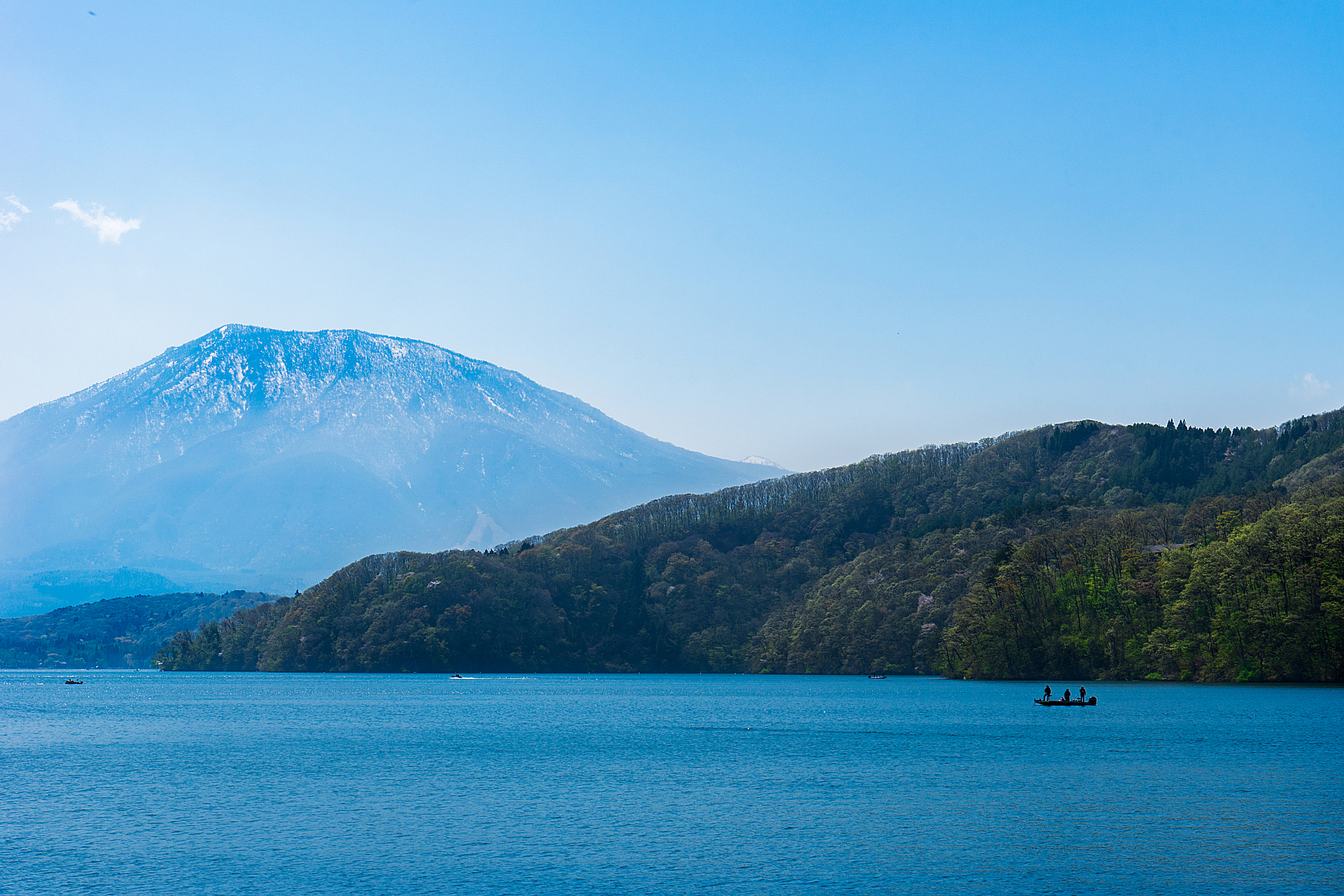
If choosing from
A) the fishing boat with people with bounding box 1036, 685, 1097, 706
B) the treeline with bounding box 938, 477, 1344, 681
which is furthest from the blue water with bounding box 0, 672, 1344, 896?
the treeline with bounding box 938, 477, 1344, 681

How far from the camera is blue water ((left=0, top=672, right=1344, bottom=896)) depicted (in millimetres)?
34812

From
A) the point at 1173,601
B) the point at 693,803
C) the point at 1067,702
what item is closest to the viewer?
the point at 693,803

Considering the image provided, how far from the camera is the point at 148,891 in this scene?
32.7m

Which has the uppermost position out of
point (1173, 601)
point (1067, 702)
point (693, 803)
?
point (1173, 601)

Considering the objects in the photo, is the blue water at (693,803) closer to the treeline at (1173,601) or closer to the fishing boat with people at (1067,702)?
the fishing boat with people at (1067,702)

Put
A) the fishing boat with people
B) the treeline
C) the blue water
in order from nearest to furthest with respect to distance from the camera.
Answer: the blue water → the fishing boat with people → the treeline

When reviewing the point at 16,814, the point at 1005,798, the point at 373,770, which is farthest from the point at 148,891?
the point at 1005,798

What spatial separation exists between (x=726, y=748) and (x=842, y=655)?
119136 mm

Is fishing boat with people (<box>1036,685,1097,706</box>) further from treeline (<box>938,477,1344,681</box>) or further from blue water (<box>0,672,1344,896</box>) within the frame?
treeline (<box>938,477,1344,681</box>)

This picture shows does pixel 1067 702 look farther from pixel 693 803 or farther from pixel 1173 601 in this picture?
pixel 693 803

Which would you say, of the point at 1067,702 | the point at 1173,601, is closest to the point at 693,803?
the point at 1067,702

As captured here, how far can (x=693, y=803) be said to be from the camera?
48.8 meters

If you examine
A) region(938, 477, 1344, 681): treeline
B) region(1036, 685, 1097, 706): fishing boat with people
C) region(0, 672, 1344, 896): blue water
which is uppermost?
region(938, 477, 1344, 681): treeline

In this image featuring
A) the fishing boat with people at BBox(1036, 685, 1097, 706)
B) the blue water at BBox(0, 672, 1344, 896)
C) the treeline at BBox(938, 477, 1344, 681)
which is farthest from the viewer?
the treeline at BBox(938, 477, 1344, 681)
